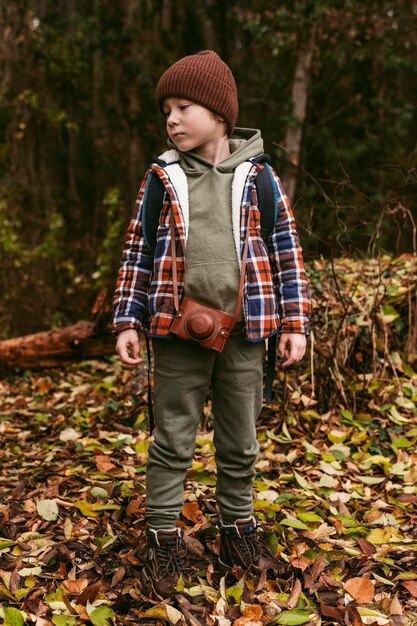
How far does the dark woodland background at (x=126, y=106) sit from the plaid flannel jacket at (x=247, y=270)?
403 cm

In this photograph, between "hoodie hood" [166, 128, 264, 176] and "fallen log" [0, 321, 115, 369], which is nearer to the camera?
"hoodie hood" [166, 128, 264, 176]

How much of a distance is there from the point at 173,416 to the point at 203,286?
515 mm

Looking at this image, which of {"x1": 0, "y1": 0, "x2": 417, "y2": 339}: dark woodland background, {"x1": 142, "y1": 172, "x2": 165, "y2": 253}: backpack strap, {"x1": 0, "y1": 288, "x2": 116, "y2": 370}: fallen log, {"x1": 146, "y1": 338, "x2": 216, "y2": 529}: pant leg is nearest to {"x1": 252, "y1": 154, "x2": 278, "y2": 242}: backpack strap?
{"x1": 142, "y1": 172, "x2": 165, "y2": 253}: backpack strap

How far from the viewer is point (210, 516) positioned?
10.1 ft

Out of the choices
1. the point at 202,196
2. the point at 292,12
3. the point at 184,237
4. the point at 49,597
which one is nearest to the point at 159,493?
the point at 49,597

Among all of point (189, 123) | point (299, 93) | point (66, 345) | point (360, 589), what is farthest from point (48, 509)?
point (299, 93)

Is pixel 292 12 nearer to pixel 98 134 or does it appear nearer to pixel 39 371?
pixel 98 134

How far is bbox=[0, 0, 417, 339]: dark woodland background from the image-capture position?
26.2ft

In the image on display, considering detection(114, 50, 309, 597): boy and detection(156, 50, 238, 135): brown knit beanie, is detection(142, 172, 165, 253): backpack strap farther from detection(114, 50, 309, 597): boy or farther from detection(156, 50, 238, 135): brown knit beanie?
detection(156, 50, 238, 135): brown knit beanie

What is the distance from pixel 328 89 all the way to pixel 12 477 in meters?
11.0

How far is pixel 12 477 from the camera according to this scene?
139 inches

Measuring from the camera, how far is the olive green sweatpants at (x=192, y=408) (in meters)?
2.37

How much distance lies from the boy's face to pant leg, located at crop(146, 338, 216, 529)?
0.73 meters

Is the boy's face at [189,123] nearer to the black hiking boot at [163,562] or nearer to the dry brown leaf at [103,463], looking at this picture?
the black hiking boot at [163,562]
